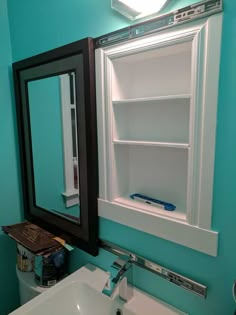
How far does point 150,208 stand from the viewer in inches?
37.7

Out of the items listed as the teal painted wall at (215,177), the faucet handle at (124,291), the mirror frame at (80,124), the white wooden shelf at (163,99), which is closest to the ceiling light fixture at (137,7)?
the teal painted wall at (215,177)

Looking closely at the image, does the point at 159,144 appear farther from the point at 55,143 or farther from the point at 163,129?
the point at 55,143

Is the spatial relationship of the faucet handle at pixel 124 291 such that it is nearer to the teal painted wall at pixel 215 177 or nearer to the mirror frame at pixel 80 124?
the teal painted wall at pixel 215 177

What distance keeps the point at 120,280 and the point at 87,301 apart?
261 millimetres

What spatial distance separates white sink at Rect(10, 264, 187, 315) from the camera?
3.07 feet

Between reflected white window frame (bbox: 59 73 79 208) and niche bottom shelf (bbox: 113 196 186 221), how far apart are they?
0.26 m

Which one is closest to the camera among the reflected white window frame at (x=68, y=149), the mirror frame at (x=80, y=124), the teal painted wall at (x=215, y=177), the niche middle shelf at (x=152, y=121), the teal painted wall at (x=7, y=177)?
the teal painted wall at (x=215, y=177)

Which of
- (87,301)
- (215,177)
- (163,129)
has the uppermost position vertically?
(163,129)

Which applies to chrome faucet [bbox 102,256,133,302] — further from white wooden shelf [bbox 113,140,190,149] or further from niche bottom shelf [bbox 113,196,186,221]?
white wooden shelf [bbox 113,140,190,149]

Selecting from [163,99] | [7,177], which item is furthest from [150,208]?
[7,177]

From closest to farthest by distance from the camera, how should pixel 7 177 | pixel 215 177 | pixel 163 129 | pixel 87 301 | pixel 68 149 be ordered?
pixel 215 177
pixel 163 129
pixel 87 301
pixel 68 149
pixel 7 177

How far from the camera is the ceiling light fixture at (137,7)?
79cm

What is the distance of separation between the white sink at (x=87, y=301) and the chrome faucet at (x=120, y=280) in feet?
0.10

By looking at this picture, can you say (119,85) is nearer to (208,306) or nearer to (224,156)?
(224,156)
